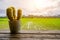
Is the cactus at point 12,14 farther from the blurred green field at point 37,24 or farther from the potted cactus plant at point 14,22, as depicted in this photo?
the blurred green field at point 37,24

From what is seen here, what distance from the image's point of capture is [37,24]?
1120 mm

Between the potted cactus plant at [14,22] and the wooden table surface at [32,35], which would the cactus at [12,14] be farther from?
the wooden table surface at [32,35]

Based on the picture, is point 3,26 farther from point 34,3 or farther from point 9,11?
point 34,3

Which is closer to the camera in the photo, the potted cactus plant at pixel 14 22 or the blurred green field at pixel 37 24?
the potted cactus plant at pixel 14 22

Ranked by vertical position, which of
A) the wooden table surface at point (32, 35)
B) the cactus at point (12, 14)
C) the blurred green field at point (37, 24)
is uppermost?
the cactus at point (12, 14)

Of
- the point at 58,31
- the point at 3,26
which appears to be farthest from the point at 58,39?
the point at 3,26

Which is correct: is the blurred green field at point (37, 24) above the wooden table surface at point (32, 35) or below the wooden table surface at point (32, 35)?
above

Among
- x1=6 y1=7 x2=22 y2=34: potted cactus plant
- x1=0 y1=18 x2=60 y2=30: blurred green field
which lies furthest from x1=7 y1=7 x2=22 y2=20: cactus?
x1=0 y1=18 x2=60 y2=30: blurred green field

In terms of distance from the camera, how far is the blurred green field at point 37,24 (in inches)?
42.4

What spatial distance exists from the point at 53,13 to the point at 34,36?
14.3 inches

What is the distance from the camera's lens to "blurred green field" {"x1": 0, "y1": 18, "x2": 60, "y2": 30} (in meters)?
1.08

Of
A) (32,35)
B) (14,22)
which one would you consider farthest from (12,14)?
(32,35)

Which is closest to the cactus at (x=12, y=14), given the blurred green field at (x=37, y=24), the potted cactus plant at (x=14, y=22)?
the potted cactus plant at (x=14, y=22)

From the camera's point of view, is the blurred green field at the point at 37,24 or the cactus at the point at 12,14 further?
the blurred green field at the point at 37,24
